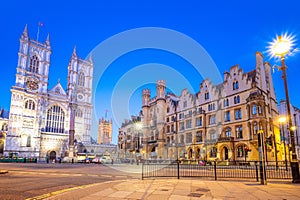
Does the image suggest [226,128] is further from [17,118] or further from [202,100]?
[17,118]

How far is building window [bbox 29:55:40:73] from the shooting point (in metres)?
73.8

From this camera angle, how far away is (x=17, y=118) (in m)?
64.8

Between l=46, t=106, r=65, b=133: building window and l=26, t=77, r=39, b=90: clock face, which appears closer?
l=26, t=77, r=39, b=90: clock face

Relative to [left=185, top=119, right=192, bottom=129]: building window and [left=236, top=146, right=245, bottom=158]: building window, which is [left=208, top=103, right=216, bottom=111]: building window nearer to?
[left=185, top=119, right=192, bottom=129]: building window

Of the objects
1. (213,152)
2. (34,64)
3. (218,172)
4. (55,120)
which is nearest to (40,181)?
(218,172)

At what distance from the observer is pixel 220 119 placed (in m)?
40.3

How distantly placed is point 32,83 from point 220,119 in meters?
62.9

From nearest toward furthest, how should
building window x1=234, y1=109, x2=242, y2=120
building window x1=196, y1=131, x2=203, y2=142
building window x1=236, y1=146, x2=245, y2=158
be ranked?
1. building window x1=236, y1=146, x2=245, y2=158
2. building window x1=234, y1=109, x2=242, y2=120
3. building window x1=196, y1=131, x2=203, y2=142

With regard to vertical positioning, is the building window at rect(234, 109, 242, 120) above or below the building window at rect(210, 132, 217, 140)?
above

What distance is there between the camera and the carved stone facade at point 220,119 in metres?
34.7

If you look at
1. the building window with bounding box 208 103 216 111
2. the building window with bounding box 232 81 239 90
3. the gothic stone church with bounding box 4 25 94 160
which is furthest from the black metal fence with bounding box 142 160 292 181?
the gothic stone church with bounding box 4 25 94 160

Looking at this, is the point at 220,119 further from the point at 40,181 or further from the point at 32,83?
the point at 32,83

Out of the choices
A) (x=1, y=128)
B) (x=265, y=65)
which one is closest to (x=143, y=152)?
(x=265, y=65)

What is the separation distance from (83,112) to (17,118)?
2385cm
